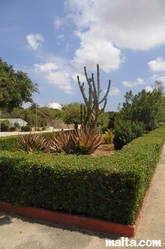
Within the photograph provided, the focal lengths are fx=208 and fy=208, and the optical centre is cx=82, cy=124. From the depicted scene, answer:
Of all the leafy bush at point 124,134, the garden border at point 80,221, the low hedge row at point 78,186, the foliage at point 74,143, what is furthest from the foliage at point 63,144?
the leafy bush at point 124,134

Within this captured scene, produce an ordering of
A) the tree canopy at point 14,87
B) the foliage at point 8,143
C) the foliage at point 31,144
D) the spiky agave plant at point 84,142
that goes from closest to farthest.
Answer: the spiky agave plant at point 84,142
the foliage at point 31,144
the foliage at point 8,143
the tree canopy at point 14,87

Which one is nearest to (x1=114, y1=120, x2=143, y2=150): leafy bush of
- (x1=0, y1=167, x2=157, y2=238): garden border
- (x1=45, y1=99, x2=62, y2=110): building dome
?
(x1=0, y1=167, x2=157, y2=238): garden border

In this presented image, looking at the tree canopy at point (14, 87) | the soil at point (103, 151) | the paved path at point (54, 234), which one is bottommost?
the paved path at point (54, 234)

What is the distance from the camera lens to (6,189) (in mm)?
3760

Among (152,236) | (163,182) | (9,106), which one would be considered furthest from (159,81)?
(152,236)

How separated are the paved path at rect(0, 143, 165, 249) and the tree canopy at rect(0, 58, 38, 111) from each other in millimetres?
19394

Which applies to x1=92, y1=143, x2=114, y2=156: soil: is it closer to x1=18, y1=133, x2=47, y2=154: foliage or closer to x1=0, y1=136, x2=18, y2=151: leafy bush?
x1=18, y1=133, x2=47, y2=154: foliage

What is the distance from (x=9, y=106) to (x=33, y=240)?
78.6 feet

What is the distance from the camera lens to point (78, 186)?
A: 10.6ft

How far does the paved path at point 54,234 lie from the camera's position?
9.20ft

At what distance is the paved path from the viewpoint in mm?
2805

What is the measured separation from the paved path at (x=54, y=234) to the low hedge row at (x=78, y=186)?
0.28m

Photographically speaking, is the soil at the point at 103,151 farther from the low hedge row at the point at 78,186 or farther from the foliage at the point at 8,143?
the low hedge row at the point at 78,186

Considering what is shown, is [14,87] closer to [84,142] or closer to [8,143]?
[8,143]
